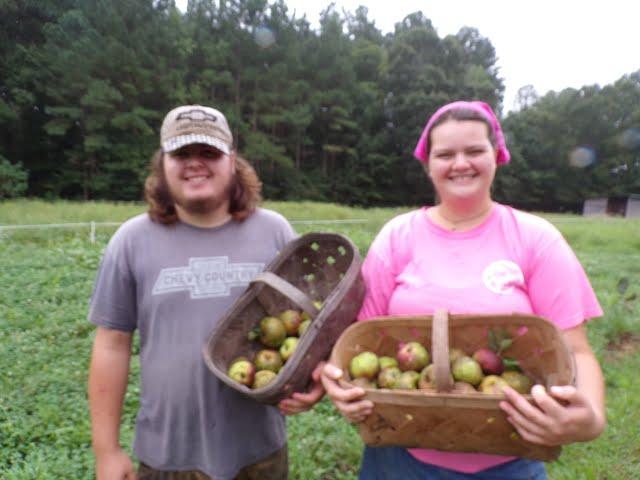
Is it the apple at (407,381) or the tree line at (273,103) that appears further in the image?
the tree line at (273,103)

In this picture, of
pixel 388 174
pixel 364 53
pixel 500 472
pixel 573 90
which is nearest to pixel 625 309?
A: pixel 500 472

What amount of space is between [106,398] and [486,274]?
155 centimetres

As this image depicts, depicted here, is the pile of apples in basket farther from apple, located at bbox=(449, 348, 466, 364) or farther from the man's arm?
the man's arm

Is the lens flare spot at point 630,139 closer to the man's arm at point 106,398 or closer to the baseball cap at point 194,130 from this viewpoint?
the baseball cap at point 194,130

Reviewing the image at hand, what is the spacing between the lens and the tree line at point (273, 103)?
2605 centimetres

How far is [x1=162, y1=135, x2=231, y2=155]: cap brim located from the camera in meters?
1.88

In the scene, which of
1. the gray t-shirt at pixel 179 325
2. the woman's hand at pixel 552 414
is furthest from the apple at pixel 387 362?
the gray t-shirt at pixel 179 325

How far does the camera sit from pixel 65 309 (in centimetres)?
616

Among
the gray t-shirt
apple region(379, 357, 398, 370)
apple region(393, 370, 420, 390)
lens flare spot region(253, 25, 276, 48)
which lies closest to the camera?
apple region(393, 370, 420, 390)

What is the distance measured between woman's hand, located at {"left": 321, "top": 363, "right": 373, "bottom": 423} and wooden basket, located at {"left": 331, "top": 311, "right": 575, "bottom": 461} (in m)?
0.02

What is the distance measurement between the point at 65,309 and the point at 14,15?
28.6m

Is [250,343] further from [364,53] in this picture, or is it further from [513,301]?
[364,53]

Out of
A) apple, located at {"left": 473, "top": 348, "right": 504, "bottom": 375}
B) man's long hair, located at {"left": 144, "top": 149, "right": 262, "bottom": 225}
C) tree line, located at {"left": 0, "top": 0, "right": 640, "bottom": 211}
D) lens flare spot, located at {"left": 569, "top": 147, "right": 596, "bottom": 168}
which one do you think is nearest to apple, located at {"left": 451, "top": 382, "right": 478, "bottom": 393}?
apple, located at {"left": 473, "top": 348, "right": 504, "bottom": 375}

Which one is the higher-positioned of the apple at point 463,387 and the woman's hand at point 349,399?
the apple at point 463,387
